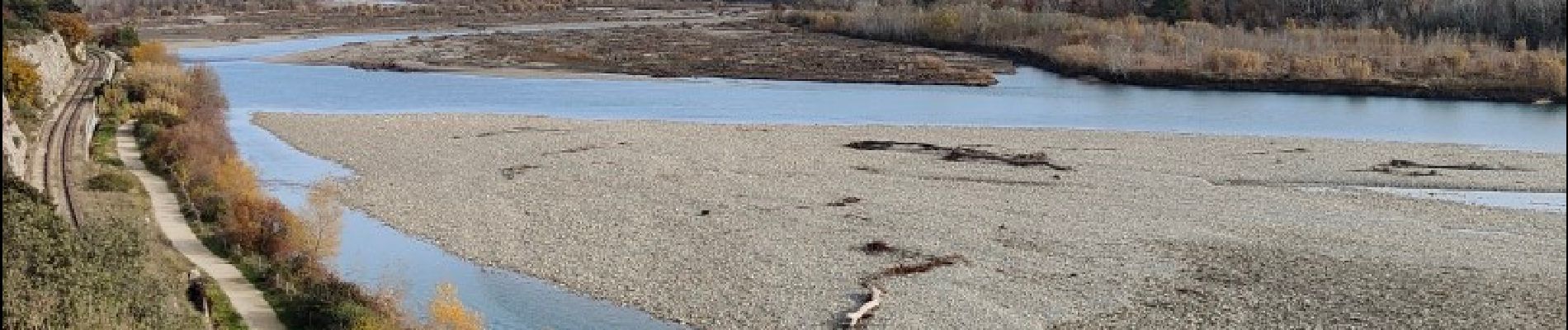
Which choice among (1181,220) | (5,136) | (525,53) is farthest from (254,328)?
(525,53)

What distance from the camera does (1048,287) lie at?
78.4 feet

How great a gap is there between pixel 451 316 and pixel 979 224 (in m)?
12.4

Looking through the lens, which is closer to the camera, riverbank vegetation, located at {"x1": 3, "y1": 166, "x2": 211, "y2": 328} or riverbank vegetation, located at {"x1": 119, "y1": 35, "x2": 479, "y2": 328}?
riverbank vegetation, located at {"x1": 3, "y1": 166, "x2": 211, "y2": 328}

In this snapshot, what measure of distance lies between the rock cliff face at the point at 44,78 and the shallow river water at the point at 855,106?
16.3 ft

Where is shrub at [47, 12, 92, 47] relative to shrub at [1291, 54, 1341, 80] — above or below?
above

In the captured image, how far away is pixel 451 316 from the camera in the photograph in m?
20.0

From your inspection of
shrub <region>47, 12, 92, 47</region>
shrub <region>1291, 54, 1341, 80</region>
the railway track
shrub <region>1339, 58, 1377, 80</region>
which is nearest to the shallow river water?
shrub <region>1339, 58, 1377, 80</region>

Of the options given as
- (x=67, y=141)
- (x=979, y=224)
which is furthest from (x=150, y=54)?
(x=979, y=224)

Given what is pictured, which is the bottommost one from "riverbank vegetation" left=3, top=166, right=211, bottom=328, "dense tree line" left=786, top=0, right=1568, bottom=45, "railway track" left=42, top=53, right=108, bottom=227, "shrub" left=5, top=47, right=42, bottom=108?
"riverbank vegetation" left=3, top=166, right=211, bottom=328

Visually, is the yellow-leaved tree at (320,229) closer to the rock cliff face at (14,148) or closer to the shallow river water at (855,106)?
the shallow river water at (855,106)

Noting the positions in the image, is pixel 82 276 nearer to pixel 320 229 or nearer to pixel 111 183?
pixel 320 229

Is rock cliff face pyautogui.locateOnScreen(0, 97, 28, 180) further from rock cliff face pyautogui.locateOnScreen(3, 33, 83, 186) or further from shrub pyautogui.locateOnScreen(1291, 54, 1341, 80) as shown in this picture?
shrub pyautogui.locateOnScreen(1291, 54, 1341, 80)

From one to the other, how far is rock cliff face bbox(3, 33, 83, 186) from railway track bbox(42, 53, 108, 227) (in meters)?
0.33

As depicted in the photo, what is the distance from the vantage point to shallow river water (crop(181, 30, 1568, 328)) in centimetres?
4678
